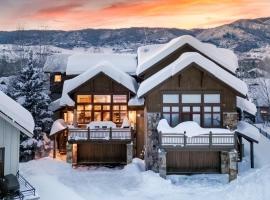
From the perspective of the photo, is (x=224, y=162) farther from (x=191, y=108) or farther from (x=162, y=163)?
(x=162, y=163)

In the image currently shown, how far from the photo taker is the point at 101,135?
36.1m

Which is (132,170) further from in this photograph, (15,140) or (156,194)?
(15,140)

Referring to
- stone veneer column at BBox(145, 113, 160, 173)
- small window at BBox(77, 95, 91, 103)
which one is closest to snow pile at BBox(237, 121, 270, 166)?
stone veneer column at BBox(145, 113, 160, 173)

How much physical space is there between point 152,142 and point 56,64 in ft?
56.1

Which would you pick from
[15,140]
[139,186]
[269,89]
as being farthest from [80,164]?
[269,89]

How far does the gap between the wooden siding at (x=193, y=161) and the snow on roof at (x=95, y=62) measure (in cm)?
1021

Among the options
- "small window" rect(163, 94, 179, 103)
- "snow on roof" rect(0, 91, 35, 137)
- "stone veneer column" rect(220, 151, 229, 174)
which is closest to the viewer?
"snow on roof" rect(0, 91, 35, 137)

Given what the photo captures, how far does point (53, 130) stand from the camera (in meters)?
39.1

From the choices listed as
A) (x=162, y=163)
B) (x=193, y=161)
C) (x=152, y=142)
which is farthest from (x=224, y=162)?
(x=152, y=142)

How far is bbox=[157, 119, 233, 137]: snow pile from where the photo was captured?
3209cm

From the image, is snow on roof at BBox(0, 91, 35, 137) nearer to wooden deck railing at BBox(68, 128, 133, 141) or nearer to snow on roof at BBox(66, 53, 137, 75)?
wooden deck railing at BBox(68, 128, 133, 141)

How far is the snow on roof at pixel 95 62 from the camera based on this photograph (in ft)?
138

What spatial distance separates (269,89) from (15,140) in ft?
228

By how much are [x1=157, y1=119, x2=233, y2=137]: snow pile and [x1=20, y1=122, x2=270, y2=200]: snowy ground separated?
3.39m
